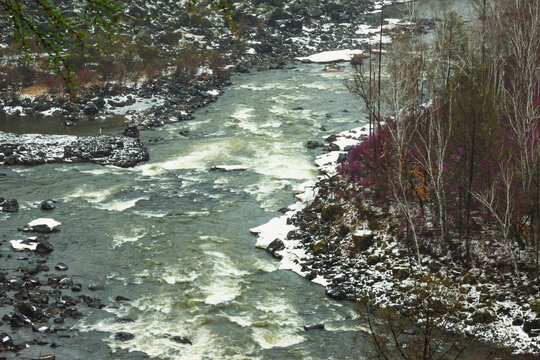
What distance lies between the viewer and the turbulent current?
15672 mm

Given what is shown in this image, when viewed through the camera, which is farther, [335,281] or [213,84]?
[213,84]

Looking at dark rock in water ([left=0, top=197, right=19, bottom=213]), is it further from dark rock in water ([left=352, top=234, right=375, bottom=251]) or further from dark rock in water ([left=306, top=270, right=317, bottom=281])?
dark rock in water ([left=352, top=234, right=375, bottom=251])

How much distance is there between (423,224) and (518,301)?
4.61 m

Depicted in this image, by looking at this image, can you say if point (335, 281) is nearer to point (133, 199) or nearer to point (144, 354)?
point (144, 354)

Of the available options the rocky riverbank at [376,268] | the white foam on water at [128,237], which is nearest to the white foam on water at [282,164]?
the rocky riverbank at [376,268]

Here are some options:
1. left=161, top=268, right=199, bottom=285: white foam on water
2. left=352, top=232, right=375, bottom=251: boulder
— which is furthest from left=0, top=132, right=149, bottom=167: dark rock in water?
left=352, top=232, right=375, bottom=251: boulder

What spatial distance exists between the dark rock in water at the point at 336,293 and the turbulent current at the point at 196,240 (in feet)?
0.81

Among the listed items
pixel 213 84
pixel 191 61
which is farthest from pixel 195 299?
pixel 191 61

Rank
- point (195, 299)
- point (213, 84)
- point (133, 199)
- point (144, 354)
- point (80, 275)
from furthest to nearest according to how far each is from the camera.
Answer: point (213, 84)
point (133, 199)
point (80, 275)
point (195, 299)
point (144, 354)

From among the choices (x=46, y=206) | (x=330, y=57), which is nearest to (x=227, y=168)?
(x=46, y=206)

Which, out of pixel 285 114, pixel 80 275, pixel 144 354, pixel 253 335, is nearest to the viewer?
pixel 144 354

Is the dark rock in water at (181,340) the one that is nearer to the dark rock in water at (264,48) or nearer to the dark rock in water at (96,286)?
the dark rock in water at (96,286)

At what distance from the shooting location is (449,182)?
1978cm

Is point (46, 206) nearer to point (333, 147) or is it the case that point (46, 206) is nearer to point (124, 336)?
point (124, 336)
